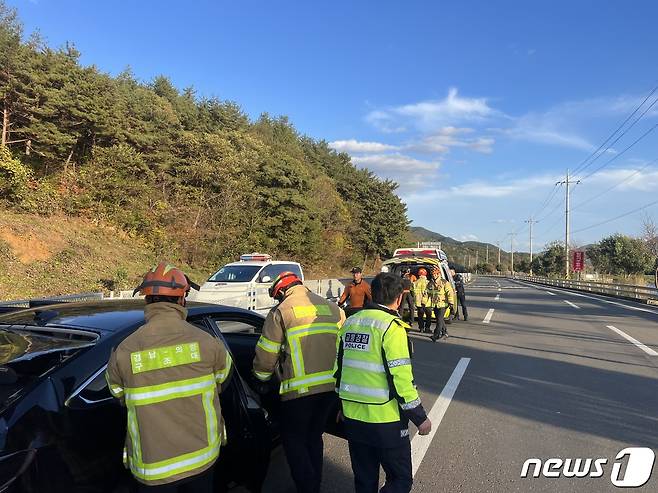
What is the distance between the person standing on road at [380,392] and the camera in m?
2.89

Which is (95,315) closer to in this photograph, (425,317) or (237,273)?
(425,317)

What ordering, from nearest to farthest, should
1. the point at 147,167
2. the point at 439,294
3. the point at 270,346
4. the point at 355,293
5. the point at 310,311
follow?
the point at 270,346
the point at 310,311
the point at 355,293
the point at 439,294
the point at 147,167

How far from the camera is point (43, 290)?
56.1 feet

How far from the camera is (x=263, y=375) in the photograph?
345 centimetres

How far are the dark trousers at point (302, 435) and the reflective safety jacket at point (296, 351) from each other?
2.7 inches

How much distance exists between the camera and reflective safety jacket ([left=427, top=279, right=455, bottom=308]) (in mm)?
11812

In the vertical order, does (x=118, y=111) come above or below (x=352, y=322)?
above

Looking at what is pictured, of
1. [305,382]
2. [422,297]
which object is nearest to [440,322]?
[422,297]

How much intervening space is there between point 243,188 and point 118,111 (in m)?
8.90

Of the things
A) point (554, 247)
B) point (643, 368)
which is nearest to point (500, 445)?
point (643, 368)

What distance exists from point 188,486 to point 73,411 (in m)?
0.67

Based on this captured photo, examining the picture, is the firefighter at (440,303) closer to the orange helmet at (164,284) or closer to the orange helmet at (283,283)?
the orange helmet at (283,283)

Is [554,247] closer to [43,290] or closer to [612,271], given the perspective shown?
[612,271]

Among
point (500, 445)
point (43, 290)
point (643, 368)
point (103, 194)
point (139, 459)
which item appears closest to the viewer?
point (139, 459)
